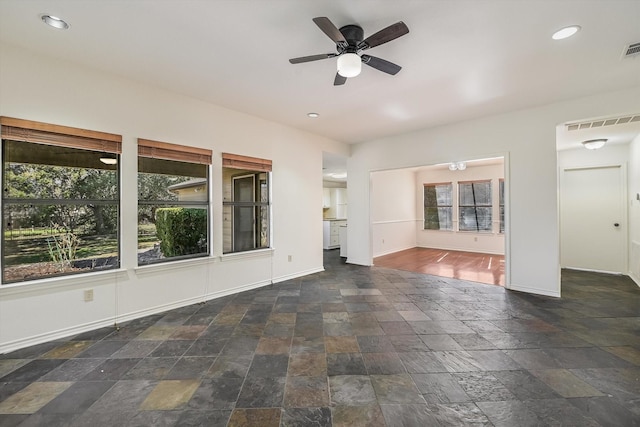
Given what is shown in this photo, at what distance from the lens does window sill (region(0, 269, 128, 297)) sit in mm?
2498

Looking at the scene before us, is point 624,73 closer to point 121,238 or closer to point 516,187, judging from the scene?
point 516,187

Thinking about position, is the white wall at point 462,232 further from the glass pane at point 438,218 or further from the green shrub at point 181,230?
the green shrub at point 181,230

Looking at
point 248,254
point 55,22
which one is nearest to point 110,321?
point 248,254

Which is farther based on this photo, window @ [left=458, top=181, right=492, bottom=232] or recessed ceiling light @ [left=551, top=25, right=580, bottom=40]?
window @ [left=458, top=181, right=492, bottom=232]

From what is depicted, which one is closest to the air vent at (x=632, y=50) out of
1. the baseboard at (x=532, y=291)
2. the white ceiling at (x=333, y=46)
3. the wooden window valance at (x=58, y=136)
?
the white ceiling at (x=333, y=46)

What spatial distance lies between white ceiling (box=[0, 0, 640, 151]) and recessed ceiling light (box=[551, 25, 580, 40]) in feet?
0.19

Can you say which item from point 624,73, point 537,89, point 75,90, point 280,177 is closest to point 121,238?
point 75,90

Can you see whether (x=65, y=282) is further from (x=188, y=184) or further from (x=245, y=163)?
(x=245, y=163)

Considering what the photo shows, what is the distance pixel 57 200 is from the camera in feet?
9.02

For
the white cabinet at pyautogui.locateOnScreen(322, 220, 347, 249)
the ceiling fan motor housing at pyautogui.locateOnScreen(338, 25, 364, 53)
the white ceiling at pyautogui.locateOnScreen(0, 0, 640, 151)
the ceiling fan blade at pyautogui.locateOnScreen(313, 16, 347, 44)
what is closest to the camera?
the ceiling fan blade at pyautogui.locateOnScreen(313, 16, 347, 44)

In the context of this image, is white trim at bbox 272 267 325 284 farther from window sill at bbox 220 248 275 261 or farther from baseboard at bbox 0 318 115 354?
baseboard at bbox 0 318 115 354

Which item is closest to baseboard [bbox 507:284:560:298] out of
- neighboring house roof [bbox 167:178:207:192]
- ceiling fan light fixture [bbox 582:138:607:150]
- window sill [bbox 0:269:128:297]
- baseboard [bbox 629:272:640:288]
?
baseboard [bbox 629:272:640:288]

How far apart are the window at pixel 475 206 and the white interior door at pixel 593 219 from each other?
2.17 metres

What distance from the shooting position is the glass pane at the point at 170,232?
10.9 ft
